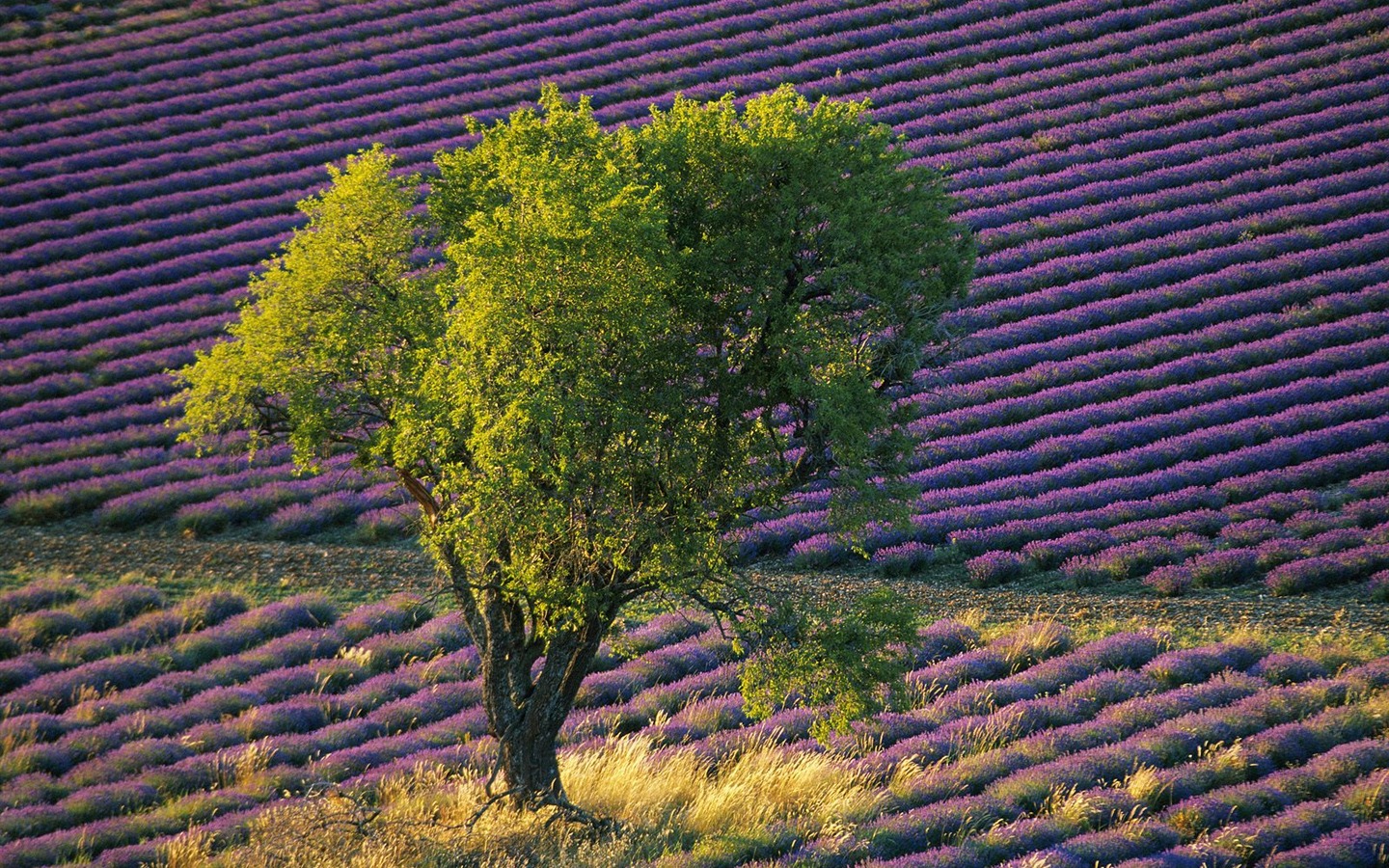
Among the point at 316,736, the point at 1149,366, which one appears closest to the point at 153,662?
the point at 316,736

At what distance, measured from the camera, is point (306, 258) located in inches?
401

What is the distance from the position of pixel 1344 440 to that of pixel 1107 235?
6.73 meters

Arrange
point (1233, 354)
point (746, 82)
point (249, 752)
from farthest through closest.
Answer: point (746, 82) < point (1233, 354) < point (249, 752)

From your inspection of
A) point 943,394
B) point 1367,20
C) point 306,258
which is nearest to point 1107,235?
point 943,394

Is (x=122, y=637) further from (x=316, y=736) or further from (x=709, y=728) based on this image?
(x=709, y=728)

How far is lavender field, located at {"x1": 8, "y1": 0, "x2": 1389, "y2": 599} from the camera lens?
17.3 metres

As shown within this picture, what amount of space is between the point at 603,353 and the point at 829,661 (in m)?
3.31

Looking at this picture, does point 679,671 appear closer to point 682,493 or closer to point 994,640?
point 994,640

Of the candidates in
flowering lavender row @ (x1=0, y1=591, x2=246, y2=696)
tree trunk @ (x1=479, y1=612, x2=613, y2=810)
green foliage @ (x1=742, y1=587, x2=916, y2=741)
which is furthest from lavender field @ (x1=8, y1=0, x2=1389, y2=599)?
tree trunk @ (x1=479, y1=612, x2=613, y2=810)

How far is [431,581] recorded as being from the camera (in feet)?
53.6

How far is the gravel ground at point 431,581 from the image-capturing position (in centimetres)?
1487

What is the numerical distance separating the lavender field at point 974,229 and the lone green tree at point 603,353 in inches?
202

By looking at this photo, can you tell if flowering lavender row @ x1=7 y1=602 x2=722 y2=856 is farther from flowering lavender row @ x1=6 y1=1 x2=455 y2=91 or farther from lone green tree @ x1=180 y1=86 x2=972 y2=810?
flowering lavender row @ x1=6 y1=1 x2=455 y2=91

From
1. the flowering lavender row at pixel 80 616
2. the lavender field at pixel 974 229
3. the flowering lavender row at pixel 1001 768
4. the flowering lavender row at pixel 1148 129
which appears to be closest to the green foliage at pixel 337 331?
the flowering lavender row at pixel 80 616
